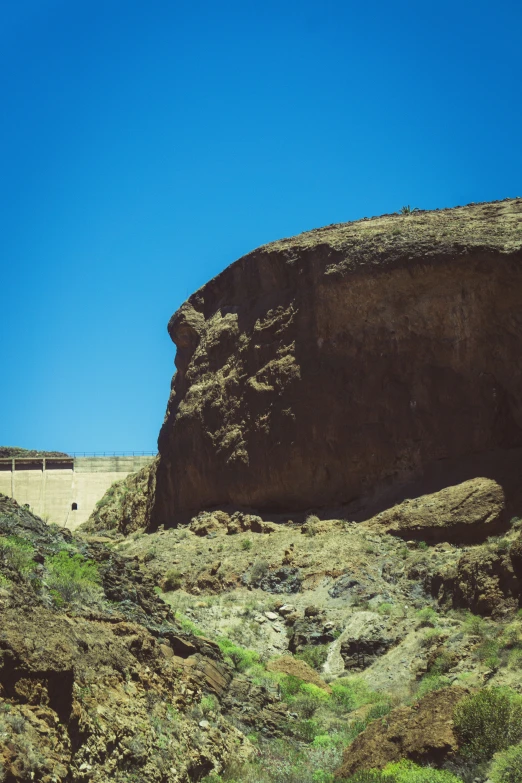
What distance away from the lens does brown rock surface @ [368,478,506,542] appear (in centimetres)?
3116

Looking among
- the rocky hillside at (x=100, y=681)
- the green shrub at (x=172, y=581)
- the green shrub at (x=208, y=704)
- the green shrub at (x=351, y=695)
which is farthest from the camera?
the green shrub at (x=172, y=581)

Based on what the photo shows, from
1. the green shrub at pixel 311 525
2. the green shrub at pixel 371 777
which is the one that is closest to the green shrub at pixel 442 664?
the green shrub at pixel 371 777

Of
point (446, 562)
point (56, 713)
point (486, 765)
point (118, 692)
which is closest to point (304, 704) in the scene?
point (486, 765)

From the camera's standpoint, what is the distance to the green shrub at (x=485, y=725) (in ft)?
48.5

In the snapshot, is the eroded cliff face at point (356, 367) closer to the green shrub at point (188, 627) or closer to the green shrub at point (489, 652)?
the green shrub at point (489, 652)

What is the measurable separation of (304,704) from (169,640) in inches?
163

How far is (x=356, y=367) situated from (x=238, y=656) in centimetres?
1702

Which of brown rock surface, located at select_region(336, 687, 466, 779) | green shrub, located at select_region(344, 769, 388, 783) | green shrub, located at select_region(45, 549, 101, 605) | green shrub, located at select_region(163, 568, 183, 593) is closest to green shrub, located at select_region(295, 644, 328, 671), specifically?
green shrub, located at select_region(163, 568, 183, 593)

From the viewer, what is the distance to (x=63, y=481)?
6372cm

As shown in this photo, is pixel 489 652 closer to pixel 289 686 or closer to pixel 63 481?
pixel 289 686

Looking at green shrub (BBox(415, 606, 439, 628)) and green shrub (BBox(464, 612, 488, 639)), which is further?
green shrub (BBox(415, 606, 439, 628))

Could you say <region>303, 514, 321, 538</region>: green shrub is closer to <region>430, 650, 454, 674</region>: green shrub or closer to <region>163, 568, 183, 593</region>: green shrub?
<region>163, 568, 183, 593</region>: green shrub

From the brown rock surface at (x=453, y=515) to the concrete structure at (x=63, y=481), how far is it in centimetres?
3146

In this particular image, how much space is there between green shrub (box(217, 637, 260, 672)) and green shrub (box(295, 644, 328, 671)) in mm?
1843
